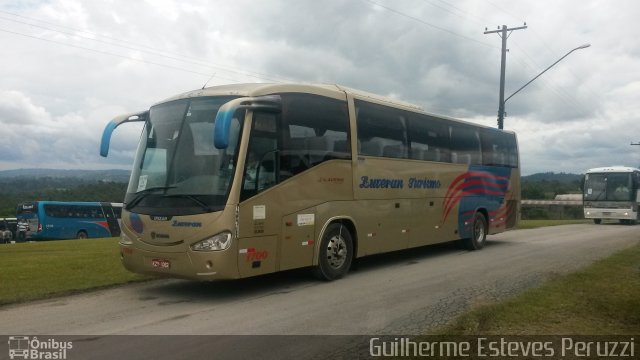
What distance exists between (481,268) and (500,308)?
4.59m

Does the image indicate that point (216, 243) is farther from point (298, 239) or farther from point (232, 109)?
point (232, 109)

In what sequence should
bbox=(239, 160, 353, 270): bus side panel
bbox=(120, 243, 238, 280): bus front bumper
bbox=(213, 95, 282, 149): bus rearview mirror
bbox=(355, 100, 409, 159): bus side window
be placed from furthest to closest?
bbox=(355, 100, 409, 159): bus side window < bbox=(239, 160, 353, 270): bus side panel < bbox=(120, 243, 238, 280): bus front bumper < bbox=(213, 95, 282, 149): bus rearview mirror

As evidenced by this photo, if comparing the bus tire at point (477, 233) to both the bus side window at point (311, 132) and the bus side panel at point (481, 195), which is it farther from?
the bus side window at point (311, 132)

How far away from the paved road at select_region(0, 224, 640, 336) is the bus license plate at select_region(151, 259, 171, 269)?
52 centimetres

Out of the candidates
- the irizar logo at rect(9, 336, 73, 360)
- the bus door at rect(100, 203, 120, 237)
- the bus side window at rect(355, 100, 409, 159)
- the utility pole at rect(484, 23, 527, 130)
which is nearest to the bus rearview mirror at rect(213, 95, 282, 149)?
the bus side window at rect(355, 100, 409, 159)

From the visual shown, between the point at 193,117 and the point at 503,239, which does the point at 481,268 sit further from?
the point at 503,239

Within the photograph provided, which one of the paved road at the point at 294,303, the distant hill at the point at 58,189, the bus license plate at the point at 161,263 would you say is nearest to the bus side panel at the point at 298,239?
the paved road at the point at 294,303

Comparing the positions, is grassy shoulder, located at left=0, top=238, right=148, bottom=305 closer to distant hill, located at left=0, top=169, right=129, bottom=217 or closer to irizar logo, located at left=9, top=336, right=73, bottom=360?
irizar logo, located at left=9, top=336, right=73, bottom=360

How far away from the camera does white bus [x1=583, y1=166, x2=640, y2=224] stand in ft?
103

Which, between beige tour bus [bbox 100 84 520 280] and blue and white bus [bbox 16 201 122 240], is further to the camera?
blue and white bus [bbox 16 201 122 240]

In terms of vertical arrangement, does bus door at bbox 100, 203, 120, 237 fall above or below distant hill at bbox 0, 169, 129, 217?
below

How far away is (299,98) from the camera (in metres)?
9.53

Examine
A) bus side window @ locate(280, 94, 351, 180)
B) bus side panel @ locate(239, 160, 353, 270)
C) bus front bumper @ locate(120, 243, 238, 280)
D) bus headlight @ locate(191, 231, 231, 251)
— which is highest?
bus side window @ locate(280, 94, 351, 180)

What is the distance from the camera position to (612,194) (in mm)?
32000
